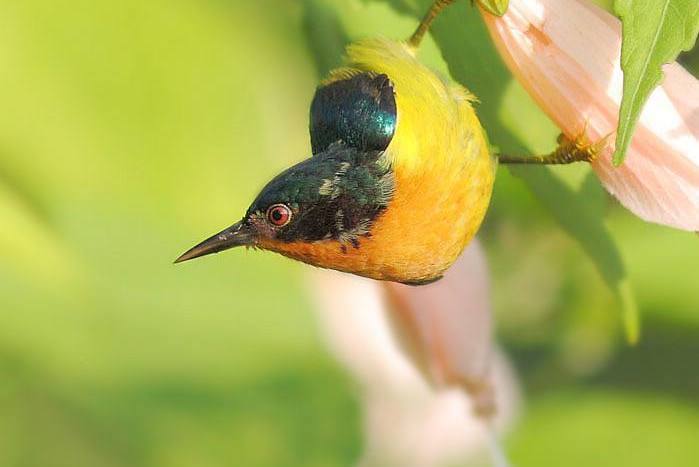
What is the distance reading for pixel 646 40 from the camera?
Answer: 0.55m

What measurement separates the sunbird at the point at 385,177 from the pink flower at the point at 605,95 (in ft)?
0.07

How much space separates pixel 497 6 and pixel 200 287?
0.88 metres

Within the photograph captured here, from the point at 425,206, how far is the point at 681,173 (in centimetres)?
15

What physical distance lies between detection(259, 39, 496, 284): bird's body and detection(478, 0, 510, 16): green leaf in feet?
0.28

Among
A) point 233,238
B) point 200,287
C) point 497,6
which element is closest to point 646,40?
point 497,6

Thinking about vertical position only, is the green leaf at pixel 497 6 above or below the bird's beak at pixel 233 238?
above

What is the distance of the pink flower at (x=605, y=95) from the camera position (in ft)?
2.21

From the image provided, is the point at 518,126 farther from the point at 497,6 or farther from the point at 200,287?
the point at 200,287

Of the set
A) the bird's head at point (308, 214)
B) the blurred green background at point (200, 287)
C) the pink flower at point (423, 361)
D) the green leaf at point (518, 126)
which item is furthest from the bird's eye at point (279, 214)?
the blurred green background at point (200, 287)

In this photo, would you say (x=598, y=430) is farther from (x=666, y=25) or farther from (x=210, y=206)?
(x=666, y=25)

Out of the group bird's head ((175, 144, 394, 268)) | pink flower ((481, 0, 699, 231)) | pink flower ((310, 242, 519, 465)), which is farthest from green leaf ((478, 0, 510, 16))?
pink flower ((310, 242, 519, 465))

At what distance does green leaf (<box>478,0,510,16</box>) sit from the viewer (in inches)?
26.8

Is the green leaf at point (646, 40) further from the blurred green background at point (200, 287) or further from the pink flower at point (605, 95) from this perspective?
the blurred green background at point (200, 287)

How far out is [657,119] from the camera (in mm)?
678
